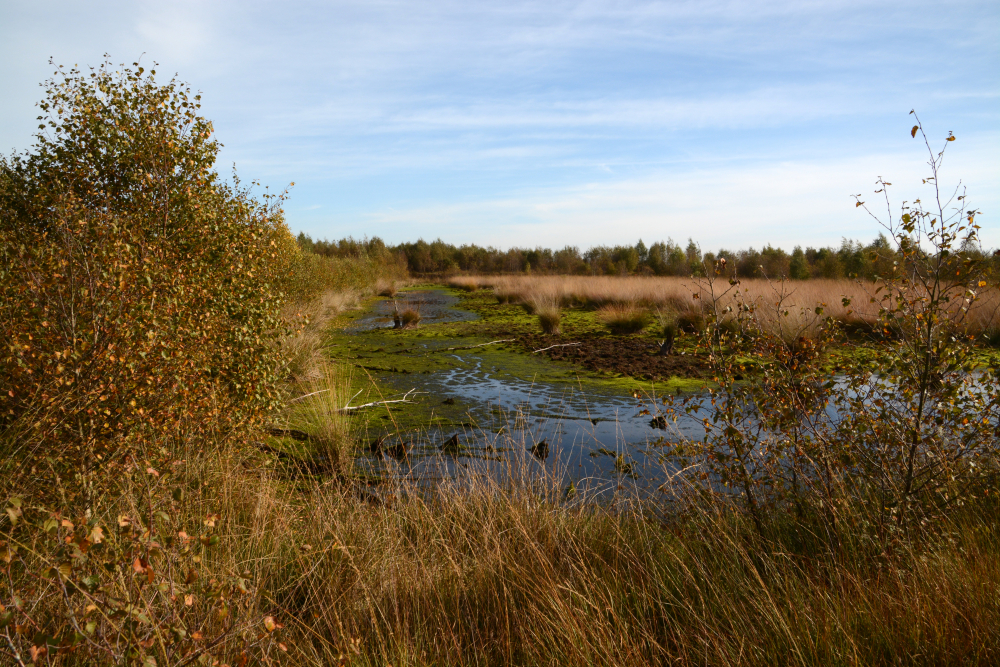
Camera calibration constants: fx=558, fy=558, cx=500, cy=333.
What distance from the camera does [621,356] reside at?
1043 cm

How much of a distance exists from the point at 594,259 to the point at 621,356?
4102 cm

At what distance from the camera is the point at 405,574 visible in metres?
2.74

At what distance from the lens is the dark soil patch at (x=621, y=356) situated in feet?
30.2

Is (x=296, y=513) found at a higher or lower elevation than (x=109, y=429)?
lower

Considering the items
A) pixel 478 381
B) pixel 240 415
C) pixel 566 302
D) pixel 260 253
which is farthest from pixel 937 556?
pixel 566 302

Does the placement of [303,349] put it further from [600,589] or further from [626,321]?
[626,321]

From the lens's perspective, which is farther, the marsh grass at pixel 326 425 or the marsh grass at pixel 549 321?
the marsh grass at pixel 549 321

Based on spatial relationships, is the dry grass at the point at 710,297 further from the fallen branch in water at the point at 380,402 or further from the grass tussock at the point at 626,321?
the fallen branch in water at the point at 380,402

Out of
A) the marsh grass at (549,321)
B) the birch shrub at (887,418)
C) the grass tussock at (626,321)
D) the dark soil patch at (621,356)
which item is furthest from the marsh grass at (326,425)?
the grass tussock at (626,321)

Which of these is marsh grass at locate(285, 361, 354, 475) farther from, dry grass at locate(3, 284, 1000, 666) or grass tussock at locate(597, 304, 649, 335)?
grass tussock at locate(597, 304, 649, 335)

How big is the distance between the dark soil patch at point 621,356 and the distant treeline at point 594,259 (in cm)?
1056

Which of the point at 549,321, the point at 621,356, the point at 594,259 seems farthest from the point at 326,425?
the point at 594,259

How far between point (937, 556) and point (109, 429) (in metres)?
A: 4.26

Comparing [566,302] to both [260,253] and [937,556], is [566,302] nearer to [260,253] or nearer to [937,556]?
[260,253]
